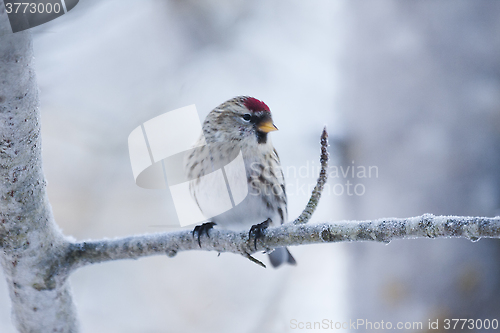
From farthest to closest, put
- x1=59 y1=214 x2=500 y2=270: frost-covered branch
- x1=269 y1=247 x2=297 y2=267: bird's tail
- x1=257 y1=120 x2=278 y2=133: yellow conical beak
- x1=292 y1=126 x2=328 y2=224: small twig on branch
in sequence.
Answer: x1=269 y1=247 x2=297 y2=267: bird's tail
x1=257 y1=120 x2=278 y2=133: yellow conical beak
x1=292 y1=126 x2=328 y2=224: small twig on branch
x1=59 y1=214 x2=500 y2=270: frost-covered branch

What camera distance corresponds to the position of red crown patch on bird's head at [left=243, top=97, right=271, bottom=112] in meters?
1.13

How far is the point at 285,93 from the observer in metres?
Answer: 1.51

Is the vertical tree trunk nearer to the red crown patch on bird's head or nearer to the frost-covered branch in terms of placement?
the frost-covered branch

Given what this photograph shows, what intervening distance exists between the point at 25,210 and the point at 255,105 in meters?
0.67

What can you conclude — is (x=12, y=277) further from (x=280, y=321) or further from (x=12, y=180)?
(x=280, y=321)

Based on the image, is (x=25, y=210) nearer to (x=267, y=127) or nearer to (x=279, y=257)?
(x=267, y=127)

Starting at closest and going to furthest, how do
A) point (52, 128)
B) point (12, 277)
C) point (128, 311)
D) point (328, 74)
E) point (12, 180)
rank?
point (12, 180), point (12, 277), point (328, 74), point (52, 128), point (128, 311)

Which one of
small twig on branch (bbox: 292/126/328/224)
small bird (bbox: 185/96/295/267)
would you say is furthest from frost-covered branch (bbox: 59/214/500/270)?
small bird (bbox: 185/96/295/267)

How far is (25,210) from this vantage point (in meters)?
0.74

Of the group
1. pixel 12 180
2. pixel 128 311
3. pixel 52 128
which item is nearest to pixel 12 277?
pixel 12 180

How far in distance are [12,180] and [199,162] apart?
604mm

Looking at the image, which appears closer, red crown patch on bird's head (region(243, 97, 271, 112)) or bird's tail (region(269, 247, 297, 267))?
red crown patch on bird's head (region(243, 97, 271, 112))

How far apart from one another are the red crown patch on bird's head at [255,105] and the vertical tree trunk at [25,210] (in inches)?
24.2

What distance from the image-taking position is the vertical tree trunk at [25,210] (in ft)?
1.95
